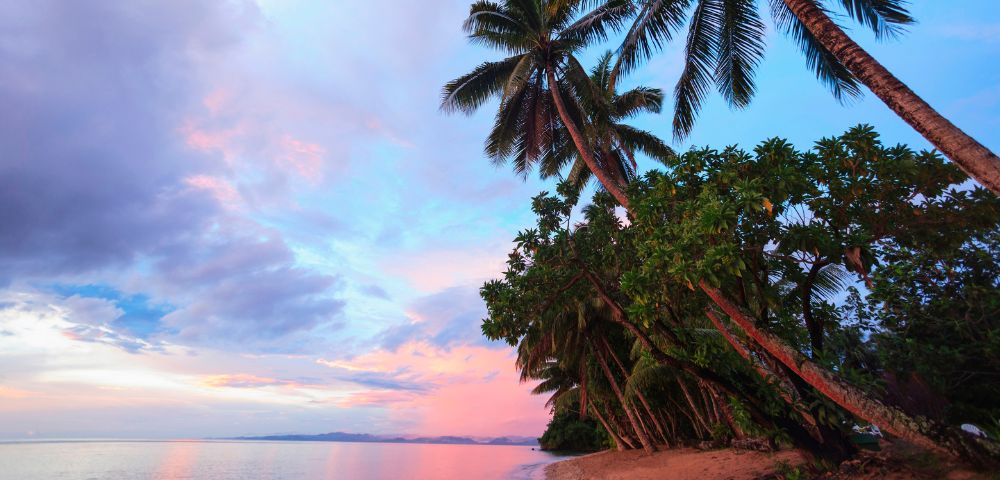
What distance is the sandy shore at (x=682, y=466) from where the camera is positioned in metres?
10.7

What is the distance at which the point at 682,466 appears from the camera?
46.7 feet

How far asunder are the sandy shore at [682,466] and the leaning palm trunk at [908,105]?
6.16m

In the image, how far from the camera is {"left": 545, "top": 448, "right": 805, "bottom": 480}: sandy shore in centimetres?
1070

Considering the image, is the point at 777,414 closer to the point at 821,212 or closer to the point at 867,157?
the point at 821,212

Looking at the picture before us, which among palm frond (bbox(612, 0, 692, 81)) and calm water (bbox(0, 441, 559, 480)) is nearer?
palm frond (bbox(612, 0, 692, 81))

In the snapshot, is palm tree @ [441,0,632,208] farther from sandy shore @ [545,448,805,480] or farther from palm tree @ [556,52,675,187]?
sandy shore @ [545,448,805,480]

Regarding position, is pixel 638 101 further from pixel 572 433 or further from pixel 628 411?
pixel 572 433

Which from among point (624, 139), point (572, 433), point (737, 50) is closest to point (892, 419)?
point (737, 50)

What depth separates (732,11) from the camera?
10.2m

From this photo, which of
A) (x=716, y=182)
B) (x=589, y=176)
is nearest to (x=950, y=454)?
(x=716, y=182)

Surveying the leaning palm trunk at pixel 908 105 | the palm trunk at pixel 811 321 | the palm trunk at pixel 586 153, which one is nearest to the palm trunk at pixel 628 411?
the palm trunk at pixel 586 153

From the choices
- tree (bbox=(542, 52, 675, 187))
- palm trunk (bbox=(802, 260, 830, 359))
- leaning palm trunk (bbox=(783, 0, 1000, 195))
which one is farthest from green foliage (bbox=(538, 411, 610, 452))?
leaning palm trunk (bbox=(783, 0, 1000, 195))

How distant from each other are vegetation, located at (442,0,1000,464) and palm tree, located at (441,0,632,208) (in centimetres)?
8

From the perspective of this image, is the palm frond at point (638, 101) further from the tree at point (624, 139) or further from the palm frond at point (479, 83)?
the palm frond at point (479, 83)
